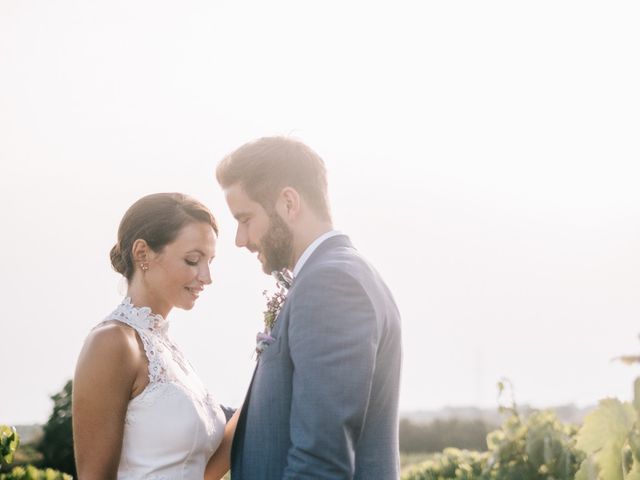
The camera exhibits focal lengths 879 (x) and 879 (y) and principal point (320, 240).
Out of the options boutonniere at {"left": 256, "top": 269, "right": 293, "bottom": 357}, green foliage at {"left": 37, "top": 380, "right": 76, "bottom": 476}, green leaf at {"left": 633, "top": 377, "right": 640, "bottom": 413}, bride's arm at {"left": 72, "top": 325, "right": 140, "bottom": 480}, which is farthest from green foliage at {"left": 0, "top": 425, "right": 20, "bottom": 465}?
green foliage at {"left": 37, "top": 380, "right": 76, "bottom": 476}

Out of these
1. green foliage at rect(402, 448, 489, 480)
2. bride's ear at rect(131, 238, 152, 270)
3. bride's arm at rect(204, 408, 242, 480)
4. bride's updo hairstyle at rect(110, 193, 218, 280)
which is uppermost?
bride's updo hairstyle at rect(110, 193, 218, 280)

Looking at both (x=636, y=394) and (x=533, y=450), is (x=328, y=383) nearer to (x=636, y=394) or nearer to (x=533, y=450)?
(x=636, y=394)

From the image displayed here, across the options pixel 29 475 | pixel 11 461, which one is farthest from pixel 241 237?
pixel 29 475

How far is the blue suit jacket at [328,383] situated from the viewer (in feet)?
9.36

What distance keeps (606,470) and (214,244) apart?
323 cm

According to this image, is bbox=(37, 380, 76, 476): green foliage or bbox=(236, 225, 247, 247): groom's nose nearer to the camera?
bbox=(236, 225, 247, 247): groom's nose

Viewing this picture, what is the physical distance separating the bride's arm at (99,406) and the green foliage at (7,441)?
62.1 inches

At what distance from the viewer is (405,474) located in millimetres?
8156

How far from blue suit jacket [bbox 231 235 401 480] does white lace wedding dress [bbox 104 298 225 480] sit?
3.59 ft

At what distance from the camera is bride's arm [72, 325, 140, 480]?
12.9 feet

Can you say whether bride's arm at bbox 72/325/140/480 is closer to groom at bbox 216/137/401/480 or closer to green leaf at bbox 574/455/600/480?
groom at bbox 216/137/401/480

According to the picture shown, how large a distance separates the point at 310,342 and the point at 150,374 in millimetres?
1615

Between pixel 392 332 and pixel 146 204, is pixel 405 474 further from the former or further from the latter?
pixel 392 332

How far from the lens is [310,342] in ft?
9.53
